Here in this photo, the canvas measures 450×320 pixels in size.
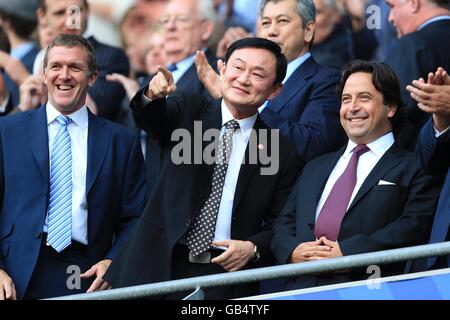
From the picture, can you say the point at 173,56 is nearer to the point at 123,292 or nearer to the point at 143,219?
the point at 143,219

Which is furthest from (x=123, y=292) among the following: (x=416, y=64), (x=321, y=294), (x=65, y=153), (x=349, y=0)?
(x=349, y=0)

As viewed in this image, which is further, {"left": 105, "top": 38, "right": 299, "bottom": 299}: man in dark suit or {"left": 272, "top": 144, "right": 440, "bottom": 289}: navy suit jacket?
{"left": 105, "top": 38, "right": 299, "bottom": 299}: man in dark suit

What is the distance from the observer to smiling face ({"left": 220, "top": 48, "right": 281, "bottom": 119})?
7262 mm

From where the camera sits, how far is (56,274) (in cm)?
726

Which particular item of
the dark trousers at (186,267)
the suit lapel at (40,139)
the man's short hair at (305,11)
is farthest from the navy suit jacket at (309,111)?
the suit lapel at (40,139)

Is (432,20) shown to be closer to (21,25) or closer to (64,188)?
(64,188)

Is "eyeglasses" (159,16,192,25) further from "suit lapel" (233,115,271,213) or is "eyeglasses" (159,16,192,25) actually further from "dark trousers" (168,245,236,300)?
"dark trousers" (168,245,236,300)

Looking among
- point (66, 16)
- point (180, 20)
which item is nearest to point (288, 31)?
point (180, 20)

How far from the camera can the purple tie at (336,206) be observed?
6.97 m

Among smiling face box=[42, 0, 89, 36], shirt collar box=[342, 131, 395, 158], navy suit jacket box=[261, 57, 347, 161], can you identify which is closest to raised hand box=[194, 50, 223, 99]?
navy suit jacket box=[261, 57, 347, 161]

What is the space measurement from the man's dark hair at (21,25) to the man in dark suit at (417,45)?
295 centimetres

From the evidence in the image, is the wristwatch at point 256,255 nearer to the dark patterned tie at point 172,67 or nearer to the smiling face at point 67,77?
the smiling face at point 67,77

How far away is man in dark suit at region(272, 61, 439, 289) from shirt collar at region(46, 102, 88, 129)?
4.12ft

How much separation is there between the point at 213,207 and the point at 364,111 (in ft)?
3.17
